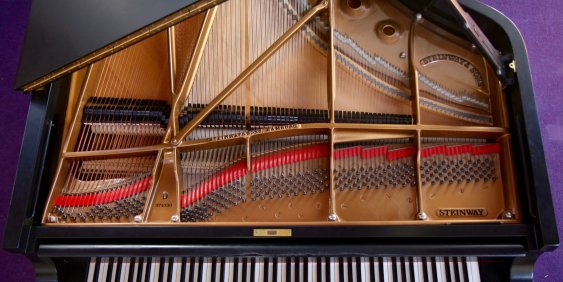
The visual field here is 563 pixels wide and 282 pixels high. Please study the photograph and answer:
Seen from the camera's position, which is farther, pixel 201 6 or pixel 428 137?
pixel 428 137

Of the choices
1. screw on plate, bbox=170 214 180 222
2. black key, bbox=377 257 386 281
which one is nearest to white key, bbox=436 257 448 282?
black key, bbox=377 257 386 281

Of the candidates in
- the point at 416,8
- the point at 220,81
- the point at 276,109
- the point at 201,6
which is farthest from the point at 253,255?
the point at 416,8

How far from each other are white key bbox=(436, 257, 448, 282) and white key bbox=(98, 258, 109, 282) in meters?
1.43

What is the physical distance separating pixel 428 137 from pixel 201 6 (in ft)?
3.86

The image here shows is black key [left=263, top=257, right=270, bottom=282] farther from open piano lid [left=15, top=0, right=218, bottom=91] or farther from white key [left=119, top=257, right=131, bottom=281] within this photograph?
open piano lid [left=15, top=0, right=218, bottom=91]

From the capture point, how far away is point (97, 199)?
2141 millimetres

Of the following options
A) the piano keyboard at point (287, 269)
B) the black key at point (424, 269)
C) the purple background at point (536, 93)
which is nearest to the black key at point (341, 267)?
the piano keyboard at point (287, 269)

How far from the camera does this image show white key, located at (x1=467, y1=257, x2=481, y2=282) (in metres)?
2.09

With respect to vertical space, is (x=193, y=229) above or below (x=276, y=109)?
below

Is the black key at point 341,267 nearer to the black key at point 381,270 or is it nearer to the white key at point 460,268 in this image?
the black key at point 381,270

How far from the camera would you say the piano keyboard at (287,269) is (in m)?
2.10

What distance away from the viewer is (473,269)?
2.10 meters

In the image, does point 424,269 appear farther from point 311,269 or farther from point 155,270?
point 155,270

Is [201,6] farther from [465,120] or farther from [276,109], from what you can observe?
[465,120]
